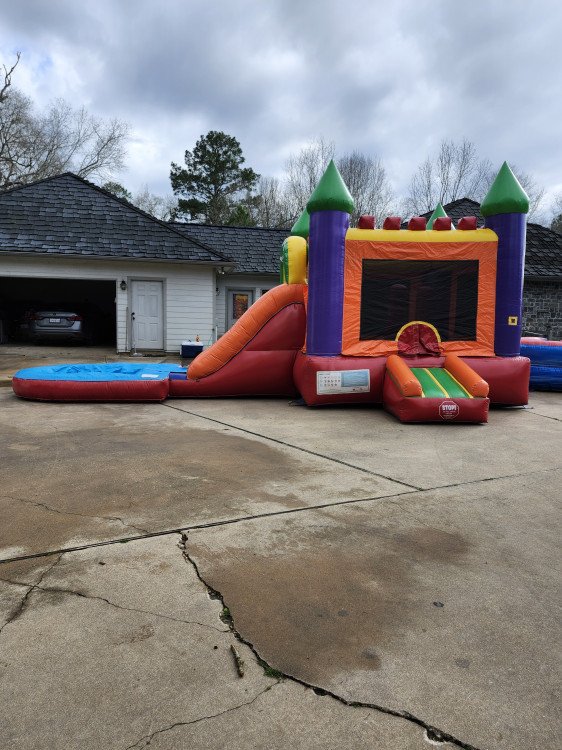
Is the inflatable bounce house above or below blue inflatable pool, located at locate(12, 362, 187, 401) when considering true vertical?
above

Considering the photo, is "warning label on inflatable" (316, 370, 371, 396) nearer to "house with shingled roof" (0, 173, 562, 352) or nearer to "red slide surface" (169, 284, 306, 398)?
"red slide surface" (169, 284, 306, 398)

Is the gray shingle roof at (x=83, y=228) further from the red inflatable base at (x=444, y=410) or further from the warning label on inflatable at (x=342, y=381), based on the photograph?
the red inflatable base at (x=444, y=410)

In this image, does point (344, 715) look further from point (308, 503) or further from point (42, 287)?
point (42, 287)

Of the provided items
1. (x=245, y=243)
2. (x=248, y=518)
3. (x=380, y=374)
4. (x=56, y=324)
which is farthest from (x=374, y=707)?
(x=245, y=243)

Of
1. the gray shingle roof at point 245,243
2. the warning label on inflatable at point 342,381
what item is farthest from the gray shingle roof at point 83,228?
the warning label on inflatable at point 342,381

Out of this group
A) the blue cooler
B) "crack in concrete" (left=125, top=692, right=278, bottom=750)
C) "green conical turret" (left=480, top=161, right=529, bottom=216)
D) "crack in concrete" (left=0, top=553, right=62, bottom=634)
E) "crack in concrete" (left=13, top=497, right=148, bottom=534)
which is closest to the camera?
"crack in concrete" (left=125, top=692, right=278, bottom=750)

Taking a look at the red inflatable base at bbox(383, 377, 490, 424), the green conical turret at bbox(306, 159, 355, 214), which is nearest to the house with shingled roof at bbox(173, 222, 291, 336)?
the green conical turret at bbox(306, 159, 355, 214)

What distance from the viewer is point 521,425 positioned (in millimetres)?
6348

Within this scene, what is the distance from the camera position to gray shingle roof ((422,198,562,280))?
16.9 meters

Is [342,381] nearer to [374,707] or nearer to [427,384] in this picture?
[427,384]

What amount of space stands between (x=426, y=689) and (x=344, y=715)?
0.31m

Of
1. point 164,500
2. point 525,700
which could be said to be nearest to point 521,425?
point 164,500

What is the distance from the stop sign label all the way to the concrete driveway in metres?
1.82

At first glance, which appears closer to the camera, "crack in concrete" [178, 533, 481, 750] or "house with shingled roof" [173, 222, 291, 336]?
"crack in concrete" [178, 533, 481, 750]
